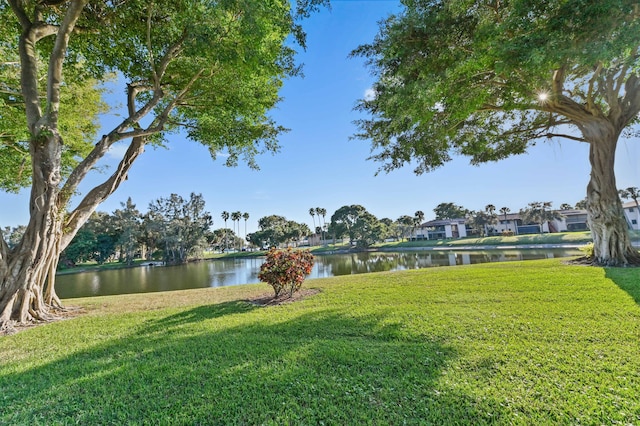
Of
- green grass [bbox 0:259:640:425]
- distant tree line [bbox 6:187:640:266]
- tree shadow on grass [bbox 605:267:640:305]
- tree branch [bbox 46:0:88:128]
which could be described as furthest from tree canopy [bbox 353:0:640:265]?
distant tree line [bbox 6:187:640:266]

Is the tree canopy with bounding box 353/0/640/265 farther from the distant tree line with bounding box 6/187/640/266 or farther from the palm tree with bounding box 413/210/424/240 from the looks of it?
the palm tree with bounding box 413/210/424/240

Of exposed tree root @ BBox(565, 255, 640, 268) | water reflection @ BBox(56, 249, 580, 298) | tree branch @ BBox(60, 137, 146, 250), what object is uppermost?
tree branch @ BBox(60, 137, 146, 250)

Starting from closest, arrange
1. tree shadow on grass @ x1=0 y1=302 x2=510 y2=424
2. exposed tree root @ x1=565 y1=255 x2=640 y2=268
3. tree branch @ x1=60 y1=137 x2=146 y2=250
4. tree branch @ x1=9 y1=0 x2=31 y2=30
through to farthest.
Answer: tree shadow on grass @ x1=0 y1=302 x2=510 y2=424 < tree branch @ x1=9 y1=0 x2=31 y2=30 < tree branch @ x1=60 y1=137 x2=146 y2=250 < exposed tree root @ x1=565 y1=255 x2=640 y2=268

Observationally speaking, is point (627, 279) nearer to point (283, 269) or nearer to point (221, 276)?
point (283, 269)

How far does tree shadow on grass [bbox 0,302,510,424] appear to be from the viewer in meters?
2.09

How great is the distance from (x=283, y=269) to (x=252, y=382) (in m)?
3.86

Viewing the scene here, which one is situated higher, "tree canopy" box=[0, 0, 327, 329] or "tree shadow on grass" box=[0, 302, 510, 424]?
"tree canopy" box=[0, 0, 327, 329]

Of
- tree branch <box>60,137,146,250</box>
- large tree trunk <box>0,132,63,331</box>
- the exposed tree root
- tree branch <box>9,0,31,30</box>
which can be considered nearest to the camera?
large tree trunk <box>0,132,63,331</box>

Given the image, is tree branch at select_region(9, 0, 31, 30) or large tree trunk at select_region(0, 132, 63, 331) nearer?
large tree trunk at select_region(0, 132, 63, 331)

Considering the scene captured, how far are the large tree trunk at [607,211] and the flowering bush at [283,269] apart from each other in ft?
29.6

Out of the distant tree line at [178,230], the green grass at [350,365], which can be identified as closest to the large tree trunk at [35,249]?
the green grass at [350,365]

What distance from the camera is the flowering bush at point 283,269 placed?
6398 mm

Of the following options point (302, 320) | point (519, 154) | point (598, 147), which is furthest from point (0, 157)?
point (598, 147)

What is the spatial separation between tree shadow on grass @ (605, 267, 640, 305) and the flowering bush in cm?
595
